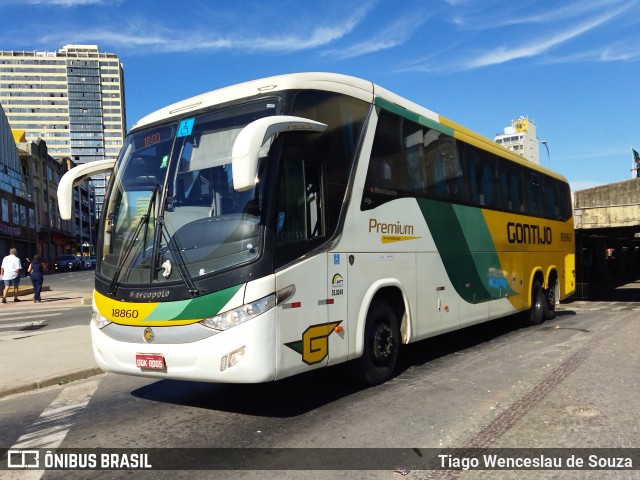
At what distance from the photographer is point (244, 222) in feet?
16.3

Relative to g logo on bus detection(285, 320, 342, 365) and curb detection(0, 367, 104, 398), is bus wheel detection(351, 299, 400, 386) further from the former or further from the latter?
curb detection(0, 367, 104, 398)

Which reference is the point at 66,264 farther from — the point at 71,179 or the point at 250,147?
the point at 250,147

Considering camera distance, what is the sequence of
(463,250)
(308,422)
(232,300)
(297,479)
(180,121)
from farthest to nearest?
(463,250), (180,121), (308,422), (232,300), (297,479)

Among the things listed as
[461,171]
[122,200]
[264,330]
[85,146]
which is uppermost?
[85,146]

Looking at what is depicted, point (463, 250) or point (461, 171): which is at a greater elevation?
point (461, 171)

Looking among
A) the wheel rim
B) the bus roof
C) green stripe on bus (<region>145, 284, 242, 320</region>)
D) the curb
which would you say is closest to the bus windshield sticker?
the bus roof

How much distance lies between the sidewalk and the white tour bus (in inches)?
86.2

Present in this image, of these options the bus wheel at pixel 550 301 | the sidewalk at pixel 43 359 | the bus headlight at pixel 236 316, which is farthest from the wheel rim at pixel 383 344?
the bus wheel at pixel 550 301

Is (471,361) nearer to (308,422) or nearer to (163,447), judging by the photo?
(308,422)

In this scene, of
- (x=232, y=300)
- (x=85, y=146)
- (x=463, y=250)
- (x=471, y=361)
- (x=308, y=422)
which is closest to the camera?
(x=232, y=300)

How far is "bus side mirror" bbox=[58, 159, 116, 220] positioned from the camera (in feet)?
19.8

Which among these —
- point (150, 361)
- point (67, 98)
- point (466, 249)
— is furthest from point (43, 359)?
point (67, 98)

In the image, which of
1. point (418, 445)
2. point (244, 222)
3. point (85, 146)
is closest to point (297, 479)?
point (418, 445)

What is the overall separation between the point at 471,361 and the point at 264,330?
4333 mm
